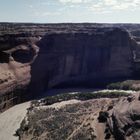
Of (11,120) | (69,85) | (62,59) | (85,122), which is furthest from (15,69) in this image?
(85,122)

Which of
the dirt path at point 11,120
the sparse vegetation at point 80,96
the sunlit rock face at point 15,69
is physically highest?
the sunlit rock face at point 15,69

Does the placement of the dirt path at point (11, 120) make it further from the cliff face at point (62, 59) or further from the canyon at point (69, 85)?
the cliff face at point (62, 59)

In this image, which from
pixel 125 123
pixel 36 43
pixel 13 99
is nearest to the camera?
pixel 125 123

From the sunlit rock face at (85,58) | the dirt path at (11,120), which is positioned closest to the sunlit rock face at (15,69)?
the dirt path at (11,120)

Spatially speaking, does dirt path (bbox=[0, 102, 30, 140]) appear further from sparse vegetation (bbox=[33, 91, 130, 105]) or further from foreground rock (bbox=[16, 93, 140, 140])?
sparse vegetation (bbox=[33, 91, 130, 105])

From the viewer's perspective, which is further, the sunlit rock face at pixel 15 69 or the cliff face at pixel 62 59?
the cliff face at pixel 62 59

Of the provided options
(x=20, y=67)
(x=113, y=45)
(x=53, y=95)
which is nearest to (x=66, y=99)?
(x=53, y=95)

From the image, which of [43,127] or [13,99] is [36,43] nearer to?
[13,99]
